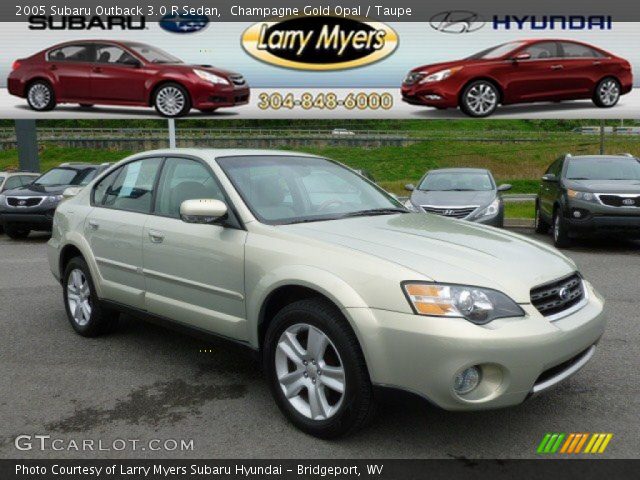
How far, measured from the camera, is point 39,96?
15727mm

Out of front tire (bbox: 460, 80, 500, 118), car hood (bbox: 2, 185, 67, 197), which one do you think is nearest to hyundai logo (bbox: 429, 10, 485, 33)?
front tire (bbox: 460, 80, 500, 118)

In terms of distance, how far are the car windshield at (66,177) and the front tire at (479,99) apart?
28.5 ft

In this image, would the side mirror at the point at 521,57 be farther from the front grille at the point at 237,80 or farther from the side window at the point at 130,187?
the side window at the point at 130,187

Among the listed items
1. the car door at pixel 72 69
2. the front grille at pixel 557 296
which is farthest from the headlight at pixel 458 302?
the car door at pixel 72 69

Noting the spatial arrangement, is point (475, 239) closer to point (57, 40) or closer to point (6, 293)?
point (6, 293)

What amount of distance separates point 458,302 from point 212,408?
5.66 feet

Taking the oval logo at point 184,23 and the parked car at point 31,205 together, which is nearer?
the parked car at point 31,205

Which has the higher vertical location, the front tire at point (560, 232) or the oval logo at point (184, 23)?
the oval logo at point (184, 23)

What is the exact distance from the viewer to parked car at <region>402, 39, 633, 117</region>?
48.1ft

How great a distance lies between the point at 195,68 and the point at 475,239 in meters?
12.8

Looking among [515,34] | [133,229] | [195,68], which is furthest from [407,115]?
[133,229]

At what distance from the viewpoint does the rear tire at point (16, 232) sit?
12898mm

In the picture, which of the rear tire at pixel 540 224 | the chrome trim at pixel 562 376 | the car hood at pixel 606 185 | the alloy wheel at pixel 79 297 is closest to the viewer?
the chrome trim at pixel 562 376

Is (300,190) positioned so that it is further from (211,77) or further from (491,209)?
(211,77)
